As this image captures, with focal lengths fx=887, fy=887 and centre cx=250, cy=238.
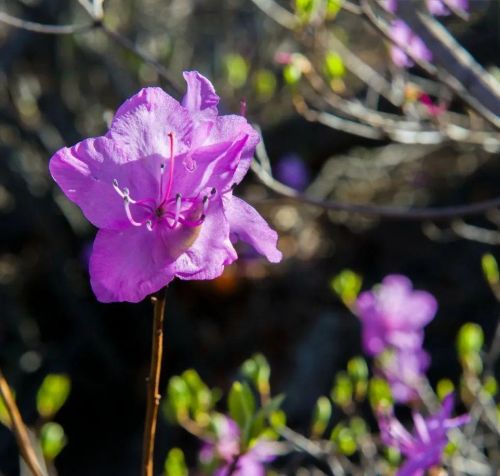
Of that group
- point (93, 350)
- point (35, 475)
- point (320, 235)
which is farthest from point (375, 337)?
point (320, 235)

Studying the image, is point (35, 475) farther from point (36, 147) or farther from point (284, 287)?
point (284, 287)

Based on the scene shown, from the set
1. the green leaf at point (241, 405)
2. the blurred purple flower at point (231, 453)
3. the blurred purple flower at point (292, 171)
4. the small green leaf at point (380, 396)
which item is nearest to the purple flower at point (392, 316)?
the blurred purple flower at point (231, 453)

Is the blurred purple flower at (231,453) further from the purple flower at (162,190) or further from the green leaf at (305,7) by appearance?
the green leaf at (305,7)

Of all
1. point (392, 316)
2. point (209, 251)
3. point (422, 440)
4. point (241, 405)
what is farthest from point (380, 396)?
point (392, 316)

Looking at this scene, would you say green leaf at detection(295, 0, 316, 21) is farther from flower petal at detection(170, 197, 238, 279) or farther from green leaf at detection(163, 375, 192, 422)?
flower petal at detection(170, 197, 238, 279)

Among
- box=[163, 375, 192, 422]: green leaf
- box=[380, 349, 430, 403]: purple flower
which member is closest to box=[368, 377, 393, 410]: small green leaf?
box=[163, 375, 192, 422]: green leaf
